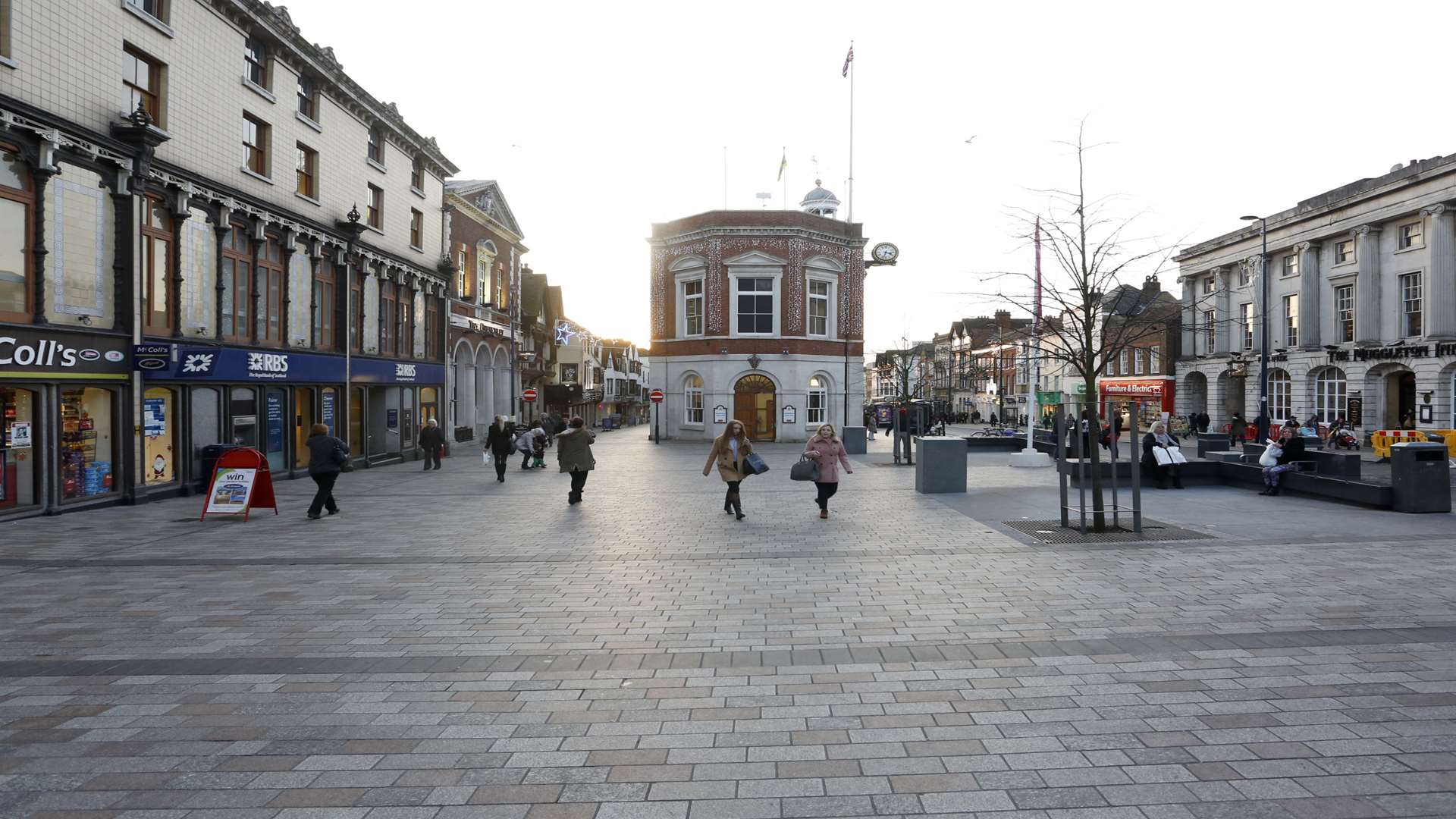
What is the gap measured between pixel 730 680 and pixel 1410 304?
43.8 m

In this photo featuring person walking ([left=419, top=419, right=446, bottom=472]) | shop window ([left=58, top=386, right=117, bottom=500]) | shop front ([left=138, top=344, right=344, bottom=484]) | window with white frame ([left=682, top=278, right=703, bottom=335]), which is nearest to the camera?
shop window ([left=58, top=386, right=117, bottom=500])

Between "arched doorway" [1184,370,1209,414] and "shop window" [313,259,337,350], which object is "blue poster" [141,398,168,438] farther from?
"arched doorway" [1184,370,1209,414]

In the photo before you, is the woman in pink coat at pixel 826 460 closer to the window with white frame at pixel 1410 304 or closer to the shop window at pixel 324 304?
the shop window at pixel 324 304

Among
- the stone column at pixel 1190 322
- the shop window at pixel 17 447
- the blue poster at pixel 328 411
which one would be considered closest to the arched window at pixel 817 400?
the blue poster at pixel 328 411

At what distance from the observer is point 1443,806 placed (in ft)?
12.2

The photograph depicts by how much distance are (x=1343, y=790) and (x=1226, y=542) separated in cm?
740

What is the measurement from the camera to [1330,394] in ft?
138

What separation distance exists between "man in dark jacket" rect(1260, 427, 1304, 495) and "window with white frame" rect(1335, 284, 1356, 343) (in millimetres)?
30359

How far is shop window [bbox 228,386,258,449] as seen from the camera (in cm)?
1814

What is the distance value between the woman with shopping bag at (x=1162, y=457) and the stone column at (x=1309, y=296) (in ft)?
105

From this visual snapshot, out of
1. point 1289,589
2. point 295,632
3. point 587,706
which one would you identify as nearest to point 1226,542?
point 1289,589

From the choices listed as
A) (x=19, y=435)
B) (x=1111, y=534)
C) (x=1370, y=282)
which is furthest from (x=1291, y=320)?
(x=19, y=435)

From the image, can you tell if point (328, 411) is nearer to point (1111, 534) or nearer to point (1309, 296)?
point (1111, 534)

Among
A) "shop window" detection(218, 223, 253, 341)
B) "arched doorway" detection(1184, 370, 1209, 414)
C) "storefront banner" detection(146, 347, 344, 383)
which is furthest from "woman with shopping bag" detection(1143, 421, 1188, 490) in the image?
"arched doorway" detection(1184, 370, 1209, 414)
